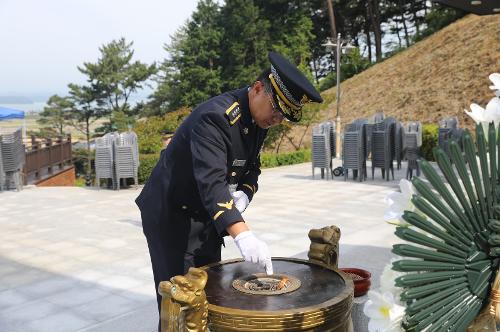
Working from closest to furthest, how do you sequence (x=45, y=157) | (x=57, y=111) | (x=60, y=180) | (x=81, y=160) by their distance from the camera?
(x=45, y=157) → (x=60, y=180) → (x=81, y=160) → (x=57, y=111)

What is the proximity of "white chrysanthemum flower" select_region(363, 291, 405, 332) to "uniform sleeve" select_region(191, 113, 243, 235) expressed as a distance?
1.01 meters

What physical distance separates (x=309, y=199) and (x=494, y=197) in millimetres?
8836

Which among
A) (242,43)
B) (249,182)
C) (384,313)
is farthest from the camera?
(242,43)

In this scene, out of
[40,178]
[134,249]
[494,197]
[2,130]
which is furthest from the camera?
[40,178]

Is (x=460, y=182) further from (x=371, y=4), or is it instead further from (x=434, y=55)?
(x=371, y=4)

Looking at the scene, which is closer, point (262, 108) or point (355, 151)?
point (262, 108)

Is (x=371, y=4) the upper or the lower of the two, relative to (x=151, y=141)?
upper

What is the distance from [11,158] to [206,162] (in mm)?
10110

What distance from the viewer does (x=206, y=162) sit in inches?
87.5

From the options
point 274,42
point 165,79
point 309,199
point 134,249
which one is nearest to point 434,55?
point 274,42

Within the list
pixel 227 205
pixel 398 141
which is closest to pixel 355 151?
pixel 398 141

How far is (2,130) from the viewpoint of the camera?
1230 cm

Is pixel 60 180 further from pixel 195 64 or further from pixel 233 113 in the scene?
pixel 195 64

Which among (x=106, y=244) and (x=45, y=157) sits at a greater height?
(x=45, y=157)
